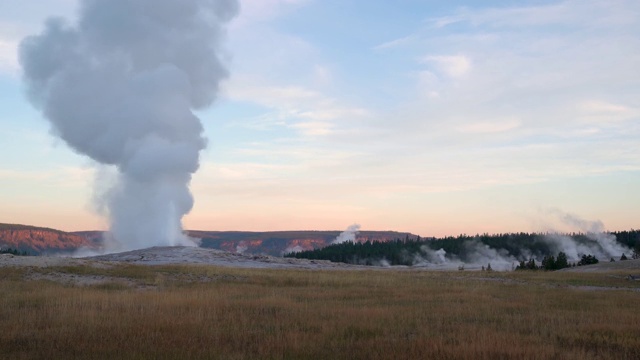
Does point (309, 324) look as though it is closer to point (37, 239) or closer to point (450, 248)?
point (450, 248)

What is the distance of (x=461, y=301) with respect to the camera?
1988 cm

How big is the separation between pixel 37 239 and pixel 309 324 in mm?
174627

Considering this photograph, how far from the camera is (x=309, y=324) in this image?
1359cm

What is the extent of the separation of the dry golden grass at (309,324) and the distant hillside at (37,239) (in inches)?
6012

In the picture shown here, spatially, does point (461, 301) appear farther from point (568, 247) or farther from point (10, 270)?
point (568, 247)

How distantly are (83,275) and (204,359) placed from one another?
2086 cm

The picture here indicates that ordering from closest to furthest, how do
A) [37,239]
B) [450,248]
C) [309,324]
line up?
[309,324] → [450,248] → [37,239]

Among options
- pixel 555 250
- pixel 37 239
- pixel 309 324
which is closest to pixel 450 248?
pixel 555 250

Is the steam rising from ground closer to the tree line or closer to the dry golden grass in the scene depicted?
the tree line

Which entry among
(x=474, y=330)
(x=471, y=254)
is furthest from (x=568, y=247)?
(x=474, y=330)

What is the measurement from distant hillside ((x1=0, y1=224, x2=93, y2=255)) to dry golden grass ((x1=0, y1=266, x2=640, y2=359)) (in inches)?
6012

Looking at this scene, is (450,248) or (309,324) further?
(450,248)

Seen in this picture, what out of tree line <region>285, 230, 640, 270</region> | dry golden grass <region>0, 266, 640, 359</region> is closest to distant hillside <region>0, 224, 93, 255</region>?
tree line <region>285, 230, 640, 270</region>

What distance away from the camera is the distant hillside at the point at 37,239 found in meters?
162
